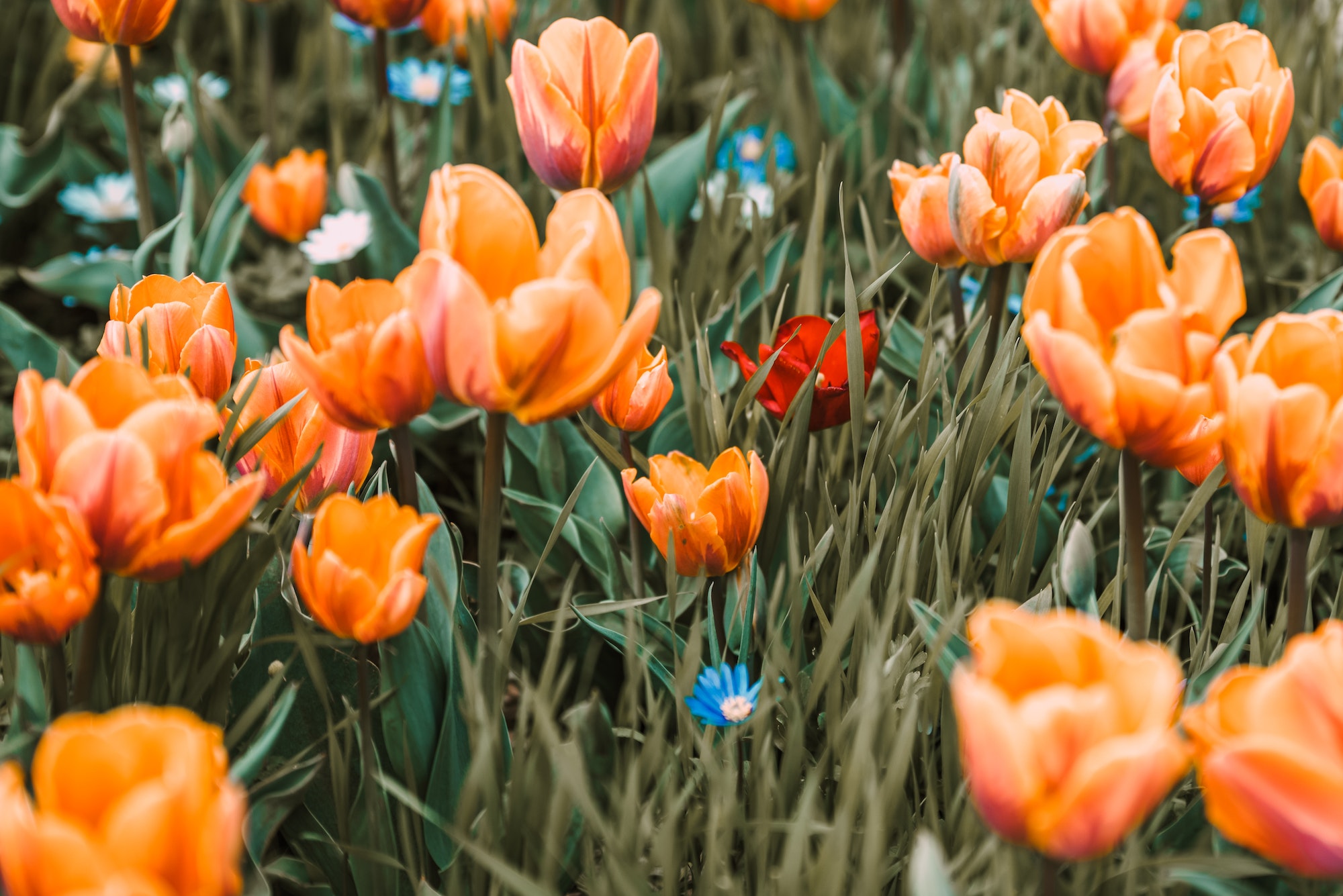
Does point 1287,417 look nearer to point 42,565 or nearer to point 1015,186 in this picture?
point 1015,186

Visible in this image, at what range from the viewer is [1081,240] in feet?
2.03

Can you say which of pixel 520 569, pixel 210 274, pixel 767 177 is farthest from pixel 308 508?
pixel 767 177

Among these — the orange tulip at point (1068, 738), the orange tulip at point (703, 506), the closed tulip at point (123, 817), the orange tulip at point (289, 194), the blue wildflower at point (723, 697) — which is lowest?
the blue wildflower at point (723, 697)

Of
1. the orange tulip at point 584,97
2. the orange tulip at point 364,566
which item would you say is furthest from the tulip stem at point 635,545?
the orange tulip at point 364,566

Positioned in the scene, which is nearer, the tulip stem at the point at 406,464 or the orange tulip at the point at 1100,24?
the tulip stem at the point at 406,464

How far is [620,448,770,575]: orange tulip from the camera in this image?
825mm

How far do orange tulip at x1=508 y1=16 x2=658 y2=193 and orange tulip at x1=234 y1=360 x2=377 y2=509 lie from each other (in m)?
0.32

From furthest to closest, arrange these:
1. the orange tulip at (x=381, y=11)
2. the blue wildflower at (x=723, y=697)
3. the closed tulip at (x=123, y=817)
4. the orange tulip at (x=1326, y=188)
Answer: the orange tulip at (x=381, y=11) < the orange tulip at (x=1326, y=188) < the blue wildflower at (x=723, y=697) < the closed tulip at (x=123, y=817)

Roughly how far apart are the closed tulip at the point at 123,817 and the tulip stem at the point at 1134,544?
20.0 inches

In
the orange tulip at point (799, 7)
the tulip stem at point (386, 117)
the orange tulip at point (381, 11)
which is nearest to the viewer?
the orange tulip at point (381, 11)

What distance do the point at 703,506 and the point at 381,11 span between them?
0.97 meters

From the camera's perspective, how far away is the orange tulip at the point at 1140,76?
1271 millimetres

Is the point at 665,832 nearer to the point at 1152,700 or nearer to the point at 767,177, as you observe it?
the point at 1152,700

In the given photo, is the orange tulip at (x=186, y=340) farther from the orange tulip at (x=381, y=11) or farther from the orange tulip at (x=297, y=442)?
the orange tulip at (x=381, y=11)
